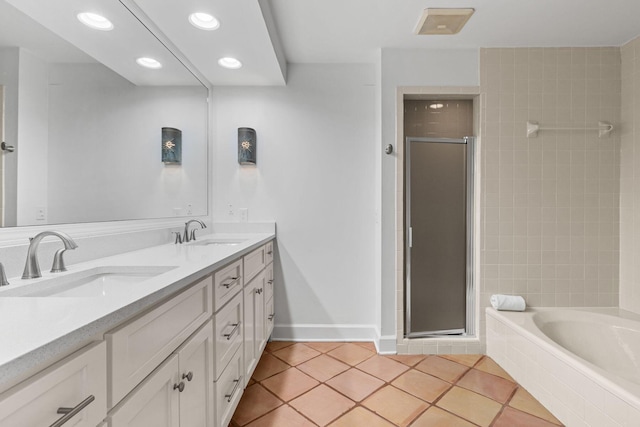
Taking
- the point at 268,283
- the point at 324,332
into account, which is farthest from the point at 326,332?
the point at 268,283

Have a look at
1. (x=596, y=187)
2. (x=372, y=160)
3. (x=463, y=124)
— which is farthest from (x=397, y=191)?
(x=596, y=187)

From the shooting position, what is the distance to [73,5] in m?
1.29

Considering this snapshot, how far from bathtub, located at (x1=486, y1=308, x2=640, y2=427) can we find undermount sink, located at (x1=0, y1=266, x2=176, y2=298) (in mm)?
1957

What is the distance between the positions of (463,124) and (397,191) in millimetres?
793

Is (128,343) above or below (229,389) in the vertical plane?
above

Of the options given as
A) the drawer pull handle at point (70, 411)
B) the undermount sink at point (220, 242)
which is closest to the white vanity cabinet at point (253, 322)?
the undermount sink at point (220, 242)

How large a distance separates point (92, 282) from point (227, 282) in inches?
19.9

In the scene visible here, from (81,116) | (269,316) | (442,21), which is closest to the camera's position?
(81,116)

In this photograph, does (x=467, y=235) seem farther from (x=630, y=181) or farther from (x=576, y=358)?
(x=630, y=181)

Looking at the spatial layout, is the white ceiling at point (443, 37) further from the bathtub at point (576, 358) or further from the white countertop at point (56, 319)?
the bathtub at point (576, 358)

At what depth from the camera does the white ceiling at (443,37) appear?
6.00 feet

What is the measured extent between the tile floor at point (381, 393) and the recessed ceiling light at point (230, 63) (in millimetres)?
2184

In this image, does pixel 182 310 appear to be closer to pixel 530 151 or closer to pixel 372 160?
pixel 372 160

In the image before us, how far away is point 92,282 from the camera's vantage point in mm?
1148
